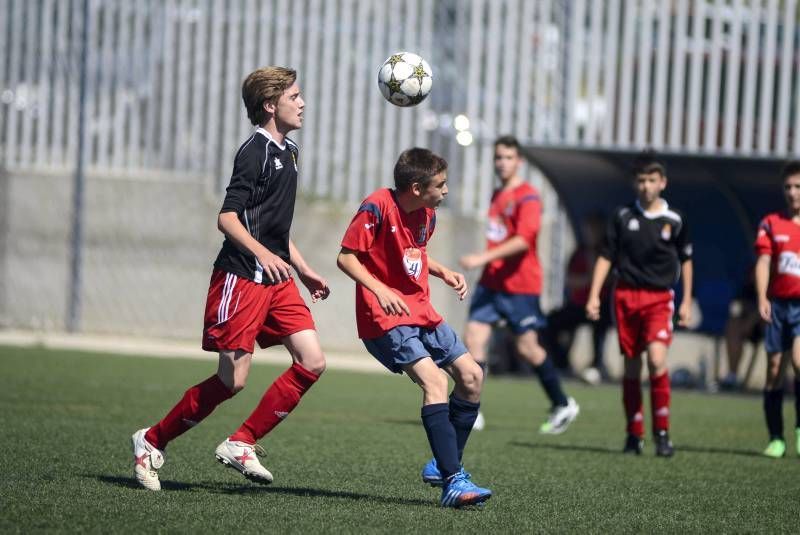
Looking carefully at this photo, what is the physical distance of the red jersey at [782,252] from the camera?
9062 millimetres

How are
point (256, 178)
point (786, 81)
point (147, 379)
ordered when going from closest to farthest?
point (256, 178)
point (147, 379)
point (786, 81)

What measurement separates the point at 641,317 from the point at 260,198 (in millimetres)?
3541

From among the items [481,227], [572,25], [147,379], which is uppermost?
[572,25]

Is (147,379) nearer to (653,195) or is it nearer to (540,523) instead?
(653,195)

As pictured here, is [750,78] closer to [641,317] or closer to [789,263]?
[789,263]

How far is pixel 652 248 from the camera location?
8945mm

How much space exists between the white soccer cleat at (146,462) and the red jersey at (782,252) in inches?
184

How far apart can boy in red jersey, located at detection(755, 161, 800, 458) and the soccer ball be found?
127 inches

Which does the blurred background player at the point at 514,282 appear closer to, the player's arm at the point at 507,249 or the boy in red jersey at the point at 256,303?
the player's arm at the point at 507,249

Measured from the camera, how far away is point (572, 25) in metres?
17.1

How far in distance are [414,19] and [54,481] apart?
12093mm

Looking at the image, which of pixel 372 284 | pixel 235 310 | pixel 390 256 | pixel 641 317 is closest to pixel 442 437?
pixel 372 284

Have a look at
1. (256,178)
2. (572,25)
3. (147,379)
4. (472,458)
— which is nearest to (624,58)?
(572,25)

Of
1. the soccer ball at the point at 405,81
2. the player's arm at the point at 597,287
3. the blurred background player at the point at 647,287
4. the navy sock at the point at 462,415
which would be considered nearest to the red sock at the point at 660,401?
the blurred background player at the point at 647,287
